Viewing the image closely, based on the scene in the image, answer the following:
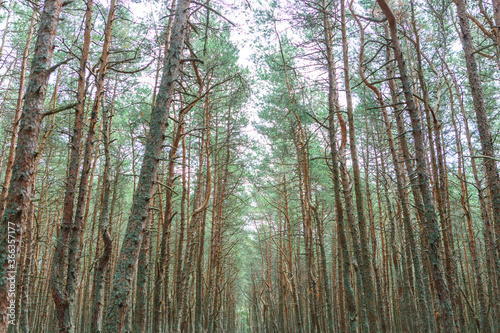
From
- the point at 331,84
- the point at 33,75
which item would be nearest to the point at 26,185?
the point at 33,75

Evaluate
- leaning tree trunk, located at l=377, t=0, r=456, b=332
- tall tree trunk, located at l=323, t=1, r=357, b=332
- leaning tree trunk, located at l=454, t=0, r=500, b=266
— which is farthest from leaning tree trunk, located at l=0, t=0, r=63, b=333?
leaning tree trunk, located at l=454, t=0, r=500, b=266

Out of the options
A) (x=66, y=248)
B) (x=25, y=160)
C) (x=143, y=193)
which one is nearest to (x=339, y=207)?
(x=143, y=193)

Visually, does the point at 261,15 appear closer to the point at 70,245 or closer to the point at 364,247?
the point at 364,247

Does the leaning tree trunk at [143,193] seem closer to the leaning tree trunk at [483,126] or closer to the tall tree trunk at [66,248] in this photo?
the tall tree trunk at [66,248]

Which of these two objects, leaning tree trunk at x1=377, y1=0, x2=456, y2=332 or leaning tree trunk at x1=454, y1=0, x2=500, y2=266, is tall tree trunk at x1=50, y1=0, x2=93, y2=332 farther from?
leaning tree trunk at x1=454, y1=0, x2=500, y2=266

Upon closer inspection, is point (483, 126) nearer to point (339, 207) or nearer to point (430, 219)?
point (430, 219)

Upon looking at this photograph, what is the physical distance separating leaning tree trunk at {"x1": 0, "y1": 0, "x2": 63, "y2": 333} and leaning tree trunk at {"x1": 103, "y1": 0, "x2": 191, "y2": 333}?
3.61 ft

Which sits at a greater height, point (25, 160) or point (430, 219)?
point (25, 160)

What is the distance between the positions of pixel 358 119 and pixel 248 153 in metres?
4.43

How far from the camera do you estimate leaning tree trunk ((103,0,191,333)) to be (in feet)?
12.8

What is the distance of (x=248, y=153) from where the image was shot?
42.2 feet

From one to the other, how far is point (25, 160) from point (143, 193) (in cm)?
138

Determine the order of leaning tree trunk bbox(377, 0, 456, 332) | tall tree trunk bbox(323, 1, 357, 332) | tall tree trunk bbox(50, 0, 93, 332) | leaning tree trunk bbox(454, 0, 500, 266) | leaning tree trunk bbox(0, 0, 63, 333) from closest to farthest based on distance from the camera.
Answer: leaning tree trunk bbox(0, 0, 63, 333), leaning tree trunk bbox(377, 0, 456, 332), tall tree trunk bbox(50, 0, 93, 332), leaning tree trunk bbox(454, 0, 500, 266), tall tree trunk bbox(323, 1, 357, 332)

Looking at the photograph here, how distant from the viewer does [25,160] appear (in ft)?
12.2
